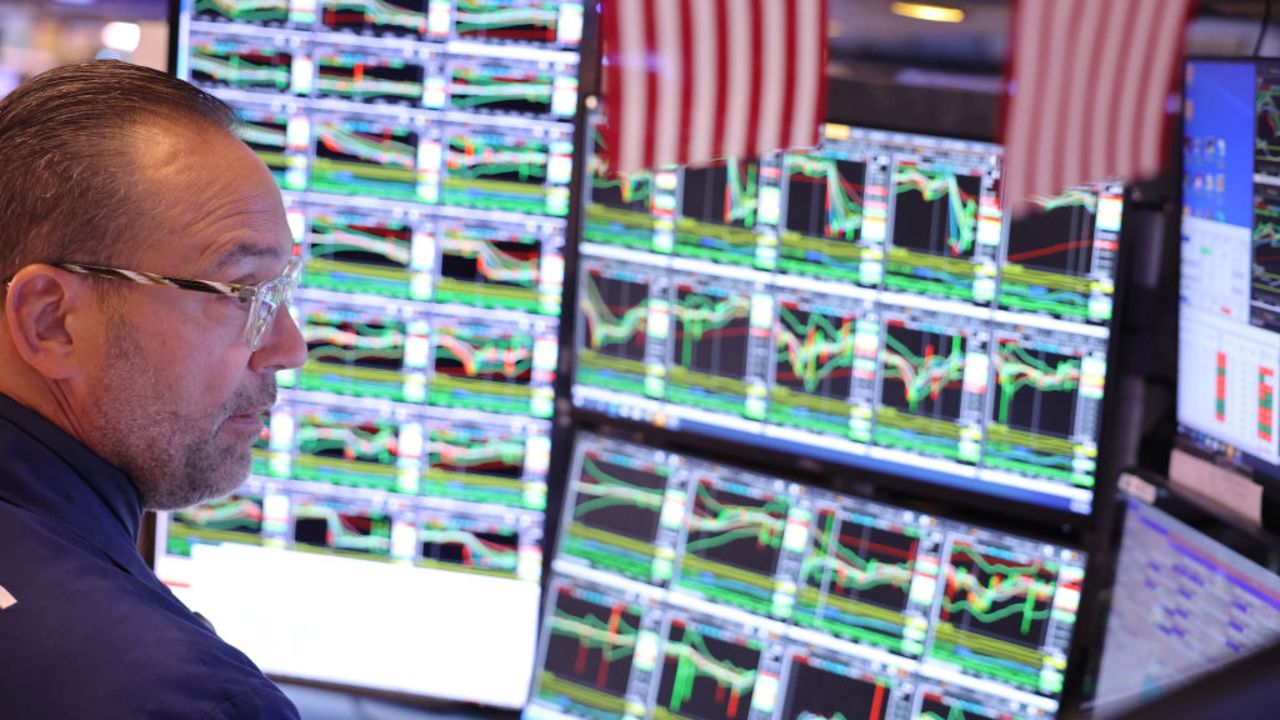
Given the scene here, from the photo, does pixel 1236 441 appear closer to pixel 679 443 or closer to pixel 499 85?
pixel 679 443

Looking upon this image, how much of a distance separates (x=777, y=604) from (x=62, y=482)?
3.44 feet

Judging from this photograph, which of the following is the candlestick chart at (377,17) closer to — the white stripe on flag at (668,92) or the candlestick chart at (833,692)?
the white stripe on flag at (668,92)

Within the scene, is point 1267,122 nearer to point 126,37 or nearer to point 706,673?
point 706,673

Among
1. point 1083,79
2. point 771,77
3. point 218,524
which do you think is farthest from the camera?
point 218,524

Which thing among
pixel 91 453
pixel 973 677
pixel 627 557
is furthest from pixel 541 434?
pixel 91 453

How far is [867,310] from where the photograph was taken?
181cm

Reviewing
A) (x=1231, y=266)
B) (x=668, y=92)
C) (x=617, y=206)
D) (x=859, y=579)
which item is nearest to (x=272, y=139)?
(x=617, y=206)

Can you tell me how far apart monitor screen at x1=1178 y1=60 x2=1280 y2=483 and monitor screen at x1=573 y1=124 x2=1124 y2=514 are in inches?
4.2

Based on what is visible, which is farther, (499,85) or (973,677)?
(499,85)

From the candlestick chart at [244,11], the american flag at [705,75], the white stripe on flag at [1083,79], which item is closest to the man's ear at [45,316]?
the american flag at [705,75]

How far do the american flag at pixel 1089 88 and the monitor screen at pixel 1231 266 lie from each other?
10 cm

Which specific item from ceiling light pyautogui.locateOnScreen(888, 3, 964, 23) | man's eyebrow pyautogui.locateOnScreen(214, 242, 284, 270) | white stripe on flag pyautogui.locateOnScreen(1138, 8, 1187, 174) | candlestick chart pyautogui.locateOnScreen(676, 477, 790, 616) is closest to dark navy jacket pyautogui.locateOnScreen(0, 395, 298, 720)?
man's eyebrow pyautogui.locateOnScreen(214, 242, 284, 270)

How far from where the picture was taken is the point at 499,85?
2.07 m

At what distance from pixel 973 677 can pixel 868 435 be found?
35 cm
